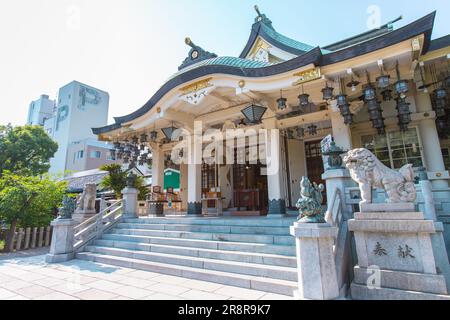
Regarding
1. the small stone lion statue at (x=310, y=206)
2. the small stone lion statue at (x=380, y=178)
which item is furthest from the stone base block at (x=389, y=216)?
the small stone lion statue at (x=310, y=206)

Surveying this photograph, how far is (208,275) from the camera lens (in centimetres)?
472

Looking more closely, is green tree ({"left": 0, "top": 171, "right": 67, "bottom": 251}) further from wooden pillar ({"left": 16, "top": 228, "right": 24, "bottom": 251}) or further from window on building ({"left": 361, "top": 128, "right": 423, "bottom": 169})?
window on building ({"left": 361, "top": 128, "right": 423, "bottom": 169})

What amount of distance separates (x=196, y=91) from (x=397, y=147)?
6.87 m

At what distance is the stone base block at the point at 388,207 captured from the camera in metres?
3.63

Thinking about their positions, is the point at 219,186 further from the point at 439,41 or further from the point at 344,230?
the point at 439,41

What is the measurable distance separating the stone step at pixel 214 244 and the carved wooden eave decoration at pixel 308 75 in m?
3.97

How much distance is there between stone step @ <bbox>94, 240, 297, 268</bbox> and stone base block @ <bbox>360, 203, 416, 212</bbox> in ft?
5.19

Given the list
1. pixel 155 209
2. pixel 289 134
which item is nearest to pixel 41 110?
pixel 155 209

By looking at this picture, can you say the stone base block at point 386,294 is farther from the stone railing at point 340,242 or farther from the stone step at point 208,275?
the stone step at point 208,275

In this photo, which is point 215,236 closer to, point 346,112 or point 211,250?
point 211,250

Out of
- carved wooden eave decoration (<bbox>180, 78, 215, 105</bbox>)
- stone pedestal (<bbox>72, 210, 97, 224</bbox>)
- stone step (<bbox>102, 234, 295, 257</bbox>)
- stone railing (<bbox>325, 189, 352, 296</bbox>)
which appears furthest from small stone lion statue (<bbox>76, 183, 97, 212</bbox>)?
stone railing (<bbox>325, 189, 352, 296</bbox>)

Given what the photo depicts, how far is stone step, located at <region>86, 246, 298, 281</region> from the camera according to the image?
428 cm
